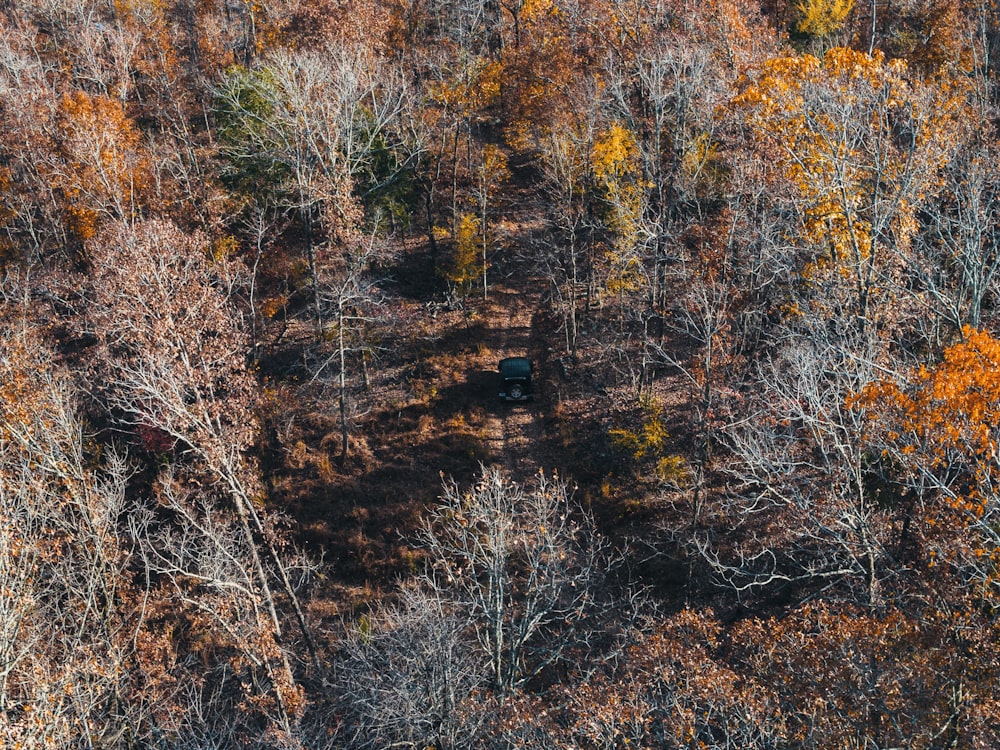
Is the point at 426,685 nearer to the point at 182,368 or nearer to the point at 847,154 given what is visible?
the point at 182,368

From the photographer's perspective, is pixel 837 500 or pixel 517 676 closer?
pixel 837 500

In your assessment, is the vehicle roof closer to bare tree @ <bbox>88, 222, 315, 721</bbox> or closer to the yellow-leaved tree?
bare tree @ <bbox>88, 222, 315, 721</bbox>

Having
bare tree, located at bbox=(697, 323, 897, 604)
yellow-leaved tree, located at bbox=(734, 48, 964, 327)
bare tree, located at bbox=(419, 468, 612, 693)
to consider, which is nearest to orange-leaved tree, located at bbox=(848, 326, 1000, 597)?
bare tree, located at bbox=(697, 323, 897, 604)

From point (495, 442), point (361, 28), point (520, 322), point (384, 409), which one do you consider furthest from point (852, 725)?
point (361, 28)

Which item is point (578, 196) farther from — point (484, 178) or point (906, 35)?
point (906, 35)

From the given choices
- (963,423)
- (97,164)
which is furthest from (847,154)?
(97,164)
